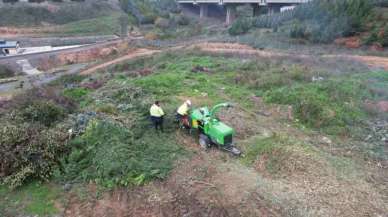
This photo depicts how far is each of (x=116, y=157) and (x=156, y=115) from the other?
8.23 ft

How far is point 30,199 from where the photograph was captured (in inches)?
339

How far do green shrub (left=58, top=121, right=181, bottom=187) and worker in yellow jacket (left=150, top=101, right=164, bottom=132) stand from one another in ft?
2.15

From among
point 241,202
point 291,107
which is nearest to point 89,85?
point 291,107

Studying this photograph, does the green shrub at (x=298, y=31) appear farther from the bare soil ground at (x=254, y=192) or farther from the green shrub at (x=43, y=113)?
the green shrub at (x=43, y=113)

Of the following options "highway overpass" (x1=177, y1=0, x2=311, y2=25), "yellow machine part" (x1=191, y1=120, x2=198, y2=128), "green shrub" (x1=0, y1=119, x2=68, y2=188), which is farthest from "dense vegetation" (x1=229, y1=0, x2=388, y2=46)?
"green shrub" (x1=0, y1=119, x2=68, y2=188)

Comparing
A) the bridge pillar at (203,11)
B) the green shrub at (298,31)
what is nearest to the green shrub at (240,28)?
the green shrub at (298,31)

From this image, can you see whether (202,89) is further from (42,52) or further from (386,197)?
(42,52)

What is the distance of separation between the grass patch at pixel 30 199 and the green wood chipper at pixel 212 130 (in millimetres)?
4786

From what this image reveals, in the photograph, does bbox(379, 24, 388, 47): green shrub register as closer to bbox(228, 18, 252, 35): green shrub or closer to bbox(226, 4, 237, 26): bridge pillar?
bbox(228, 18, 252, 35): green shrub

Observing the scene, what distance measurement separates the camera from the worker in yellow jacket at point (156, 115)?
1125cm

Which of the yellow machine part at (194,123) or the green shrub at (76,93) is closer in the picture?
the yellow machine part at (194,123)

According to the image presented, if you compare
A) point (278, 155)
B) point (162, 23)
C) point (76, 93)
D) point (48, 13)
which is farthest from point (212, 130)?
point (48, 13)

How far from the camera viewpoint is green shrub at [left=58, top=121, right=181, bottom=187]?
29.3ft

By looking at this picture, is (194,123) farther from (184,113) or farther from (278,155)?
(278,155)
